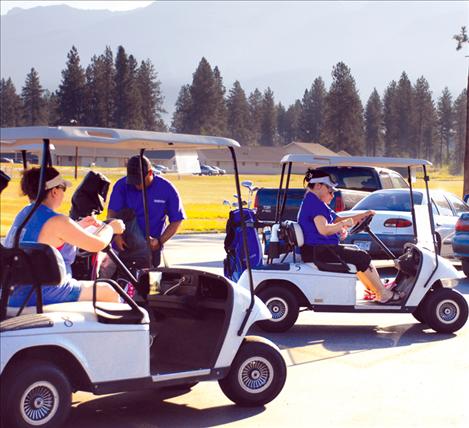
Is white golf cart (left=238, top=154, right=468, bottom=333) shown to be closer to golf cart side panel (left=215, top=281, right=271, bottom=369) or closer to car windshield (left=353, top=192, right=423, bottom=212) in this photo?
golf cart side panel (left=215, top=281, right=271, bottom=369)

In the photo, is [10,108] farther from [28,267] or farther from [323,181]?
[28,267]

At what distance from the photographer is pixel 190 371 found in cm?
672

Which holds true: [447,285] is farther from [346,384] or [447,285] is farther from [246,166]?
[246,166]

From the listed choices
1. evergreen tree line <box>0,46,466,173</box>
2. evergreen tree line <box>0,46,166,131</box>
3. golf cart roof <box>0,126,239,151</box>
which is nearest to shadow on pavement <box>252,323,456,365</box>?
golf cart roof <box>0,126,239,151</box>

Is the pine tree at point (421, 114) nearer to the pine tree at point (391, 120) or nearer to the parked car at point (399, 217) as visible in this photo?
the pine tree at point (391, 120)

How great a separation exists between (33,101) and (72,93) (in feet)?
59.8

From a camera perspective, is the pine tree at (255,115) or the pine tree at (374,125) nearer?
the pine tree at (374,125)

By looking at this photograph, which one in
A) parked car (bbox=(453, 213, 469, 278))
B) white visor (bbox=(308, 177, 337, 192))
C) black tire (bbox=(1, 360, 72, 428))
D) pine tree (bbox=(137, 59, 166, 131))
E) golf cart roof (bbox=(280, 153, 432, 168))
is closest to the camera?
black tire (bbox=(1, 360, 72, 428))

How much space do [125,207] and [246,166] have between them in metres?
131

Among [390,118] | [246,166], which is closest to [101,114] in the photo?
[246,166]

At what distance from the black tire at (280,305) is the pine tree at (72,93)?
390ft

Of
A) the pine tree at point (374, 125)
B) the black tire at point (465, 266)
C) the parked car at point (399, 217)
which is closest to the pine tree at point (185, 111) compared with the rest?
the pine tree at point (374, 125)

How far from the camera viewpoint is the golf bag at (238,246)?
1080 cm

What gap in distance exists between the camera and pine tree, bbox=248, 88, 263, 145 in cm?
17100
